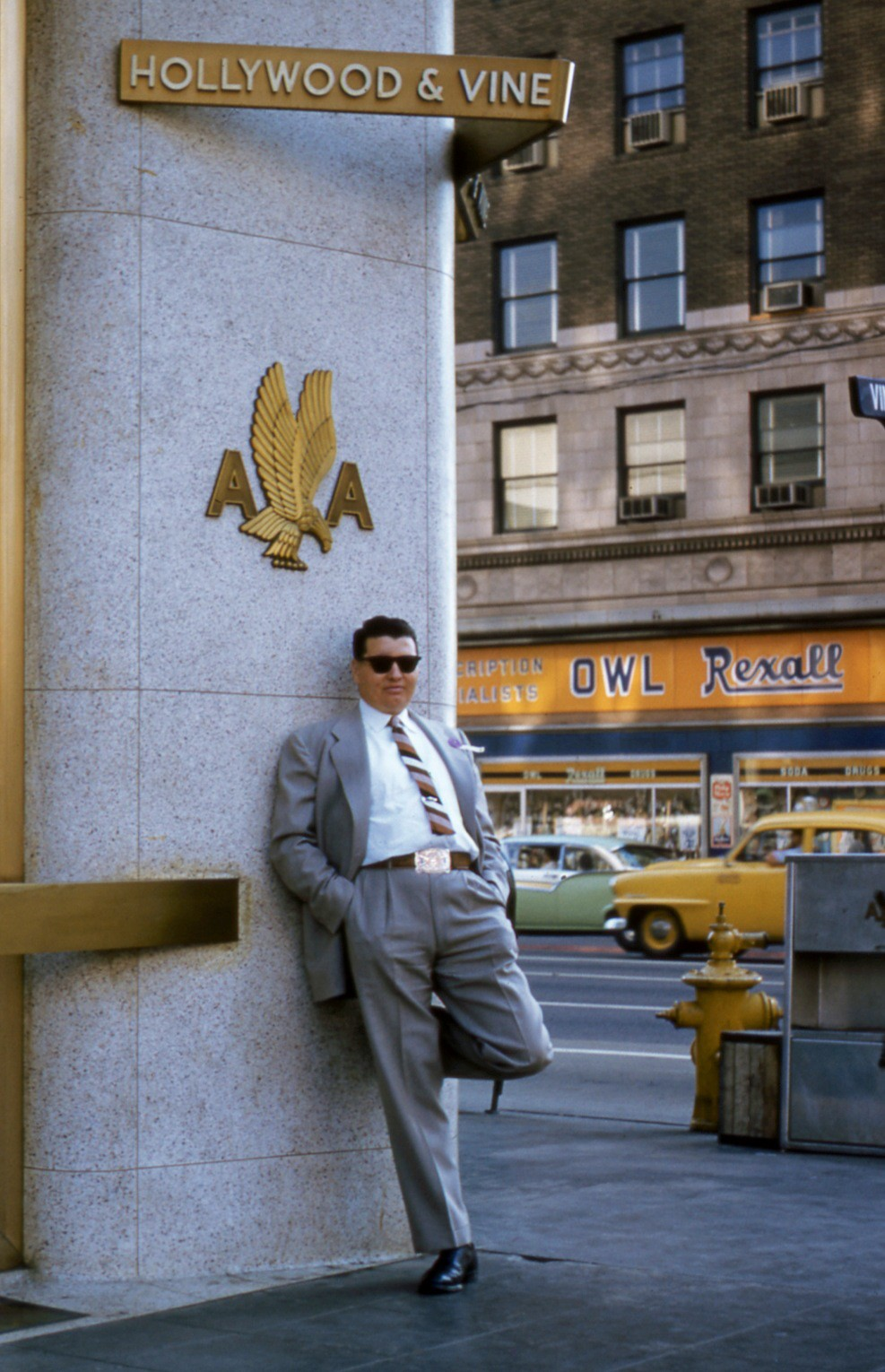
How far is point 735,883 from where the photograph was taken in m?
21.9

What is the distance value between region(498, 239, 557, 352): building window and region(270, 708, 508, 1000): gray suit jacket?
27.3 m

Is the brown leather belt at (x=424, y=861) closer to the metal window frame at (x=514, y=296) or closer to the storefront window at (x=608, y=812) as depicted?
the storefront window at (x=608, y=812)

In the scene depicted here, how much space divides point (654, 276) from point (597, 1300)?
91.3 ft

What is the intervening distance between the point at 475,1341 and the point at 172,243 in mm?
3577

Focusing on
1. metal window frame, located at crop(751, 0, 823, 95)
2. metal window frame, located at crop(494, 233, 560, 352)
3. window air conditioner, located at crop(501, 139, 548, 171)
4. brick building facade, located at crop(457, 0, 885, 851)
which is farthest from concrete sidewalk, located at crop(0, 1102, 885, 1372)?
window air conditioner, located at crop(501, 139, 548, 171)

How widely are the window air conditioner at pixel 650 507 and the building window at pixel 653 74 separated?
6.59 metres

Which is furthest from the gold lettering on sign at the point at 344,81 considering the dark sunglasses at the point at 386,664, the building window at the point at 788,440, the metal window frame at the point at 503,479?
the metal window frame at the point at 503,479

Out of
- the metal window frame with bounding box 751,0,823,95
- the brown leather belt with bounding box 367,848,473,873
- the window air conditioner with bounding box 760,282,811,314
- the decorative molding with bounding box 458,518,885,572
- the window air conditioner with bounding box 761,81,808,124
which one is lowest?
the brown leather belt with bounding box 367,848,473,873

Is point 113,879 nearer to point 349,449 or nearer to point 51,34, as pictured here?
point 349,449

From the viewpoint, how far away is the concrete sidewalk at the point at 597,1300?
16.8 feet

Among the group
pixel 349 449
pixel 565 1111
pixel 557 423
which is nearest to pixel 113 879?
pixel 349 449

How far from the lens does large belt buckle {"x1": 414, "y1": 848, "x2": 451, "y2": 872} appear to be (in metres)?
6.12

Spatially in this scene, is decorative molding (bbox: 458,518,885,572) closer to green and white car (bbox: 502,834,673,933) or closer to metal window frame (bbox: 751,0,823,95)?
green and white car (bbox: 502,834,673,933)

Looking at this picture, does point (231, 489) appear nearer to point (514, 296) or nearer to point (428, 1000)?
point (428, 1000)
